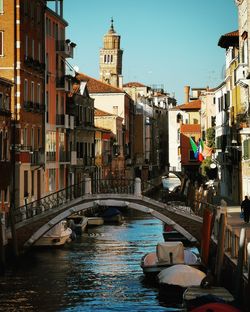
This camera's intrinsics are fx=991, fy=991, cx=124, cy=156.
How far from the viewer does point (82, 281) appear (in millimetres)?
30203

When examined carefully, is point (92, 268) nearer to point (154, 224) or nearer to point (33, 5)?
point (33, 5)

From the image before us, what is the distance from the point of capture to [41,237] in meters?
37.2

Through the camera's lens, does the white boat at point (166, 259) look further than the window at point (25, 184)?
No

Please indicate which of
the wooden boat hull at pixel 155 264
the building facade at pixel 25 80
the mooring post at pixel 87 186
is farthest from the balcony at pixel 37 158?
the wooden boat hull at pixel 155 264

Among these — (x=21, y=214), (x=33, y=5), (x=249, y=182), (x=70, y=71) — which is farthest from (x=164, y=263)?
(x=70, y=71)

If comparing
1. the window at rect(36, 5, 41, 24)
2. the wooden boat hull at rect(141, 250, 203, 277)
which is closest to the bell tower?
the window at rect(36, 5, 41, 24)

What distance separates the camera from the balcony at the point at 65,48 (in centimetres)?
5118

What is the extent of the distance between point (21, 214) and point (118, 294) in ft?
29.2

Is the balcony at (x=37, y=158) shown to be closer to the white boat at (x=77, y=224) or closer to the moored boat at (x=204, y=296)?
the white boat at (x=77, y=224)

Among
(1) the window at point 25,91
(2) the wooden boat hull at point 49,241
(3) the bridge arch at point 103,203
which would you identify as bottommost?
(2) the wooden boat hull at point 49,241

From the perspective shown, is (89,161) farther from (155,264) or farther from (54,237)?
(155,264)

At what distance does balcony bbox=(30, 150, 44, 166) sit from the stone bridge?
7.82m

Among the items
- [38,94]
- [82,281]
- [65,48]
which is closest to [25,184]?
[38,94]

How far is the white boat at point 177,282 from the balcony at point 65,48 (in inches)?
1018
